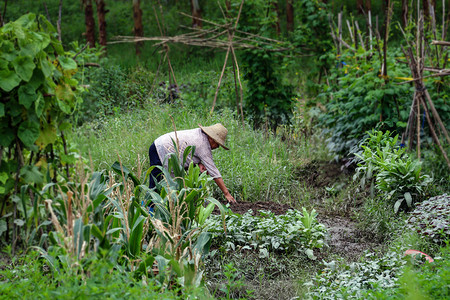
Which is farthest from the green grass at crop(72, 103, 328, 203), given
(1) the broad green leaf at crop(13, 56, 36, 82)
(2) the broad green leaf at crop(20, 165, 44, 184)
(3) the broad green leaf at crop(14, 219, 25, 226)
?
(1) the broad green leaf at crop(13, 56, 36, 82)

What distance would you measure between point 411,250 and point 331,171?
3412mm

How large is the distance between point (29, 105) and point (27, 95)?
0.08 meters

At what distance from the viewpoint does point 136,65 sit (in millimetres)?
12602

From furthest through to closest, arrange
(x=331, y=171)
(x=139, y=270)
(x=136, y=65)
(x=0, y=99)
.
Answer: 1. (x=136, y=65)
2. (x=331, y=171)
3. (x=0, y=99)
4. (x=139, y=270)

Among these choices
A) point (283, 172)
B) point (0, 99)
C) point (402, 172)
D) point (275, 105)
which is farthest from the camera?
point (275, 105)

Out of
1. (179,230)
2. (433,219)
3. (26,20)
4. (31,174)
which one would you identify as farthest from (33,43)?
(433,219)

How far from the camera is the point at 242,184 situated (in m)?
6.14

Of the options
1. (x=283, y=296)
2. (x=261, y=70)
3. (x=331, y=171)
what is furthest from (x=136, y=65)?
(x=283, y=296)

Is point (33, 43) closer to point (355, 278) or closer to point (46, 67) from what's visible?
point (46, 67)

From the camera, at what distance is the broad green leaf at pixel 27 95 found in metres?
3.47

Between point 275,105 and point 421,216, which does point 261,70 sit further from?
point 421,216

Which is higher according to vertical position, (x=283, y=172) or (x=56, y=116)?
(x=56, y=116)

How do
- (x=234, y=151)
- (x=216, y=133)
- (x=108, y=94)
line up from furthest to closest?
(x=108, y=94) → (x=234, y=151) → (x=216, y=133)

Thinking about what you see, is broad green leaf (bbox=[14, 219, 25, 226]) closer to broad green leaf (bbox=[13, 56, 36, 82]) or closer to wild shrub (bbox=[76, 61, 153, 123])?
broad green leaf (bbox=[13, 56, 36, 82])
